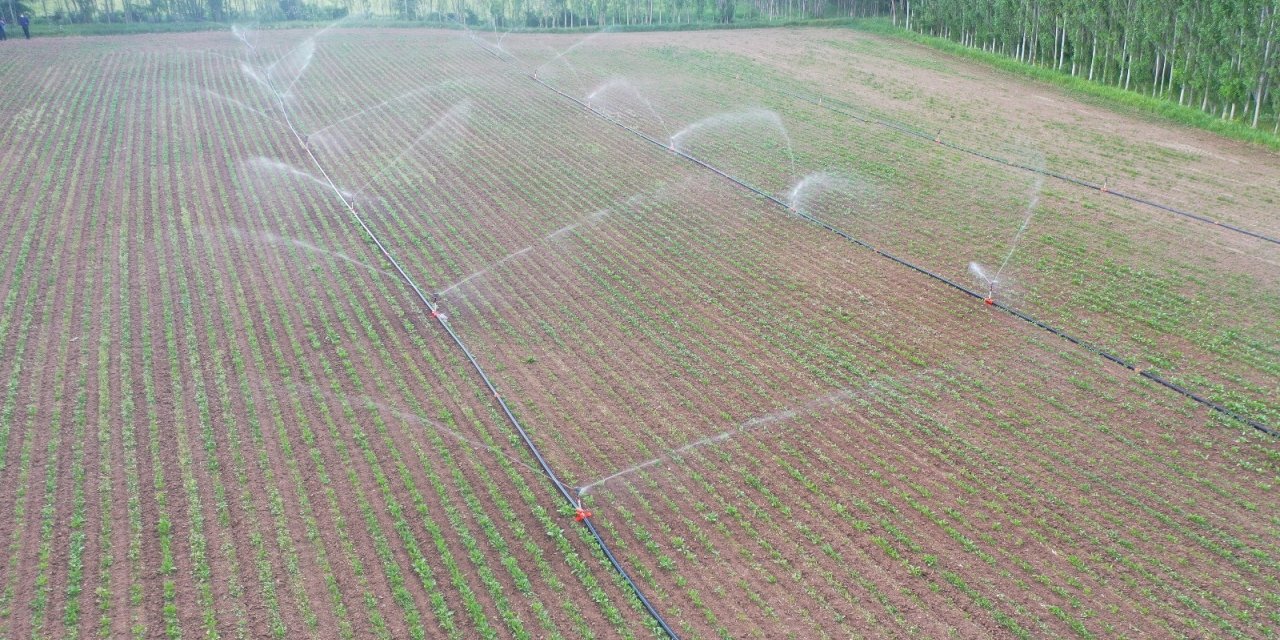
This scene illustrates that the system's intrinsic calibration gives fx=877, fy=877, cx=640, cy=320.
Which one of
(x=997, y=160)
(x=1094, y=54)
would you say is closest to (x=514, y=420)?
(x=997, y=160)

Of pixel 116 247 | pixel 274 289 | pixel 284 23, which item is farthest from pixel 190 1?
pixel 274 289

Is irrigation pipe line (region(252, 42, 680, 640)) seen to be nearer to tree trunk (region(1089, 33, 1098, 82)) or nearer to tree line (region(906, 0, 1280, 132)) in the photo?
tree line (region(906, 0, 1280, 132))

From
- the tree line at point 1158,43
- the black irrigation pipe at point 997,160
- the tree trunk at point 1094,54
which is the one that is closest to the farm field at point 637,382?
the black irrigation pipe at point 997,160

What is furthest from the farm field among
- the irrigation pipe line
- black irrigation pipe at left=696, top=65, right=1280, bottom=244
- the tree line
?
the tree line

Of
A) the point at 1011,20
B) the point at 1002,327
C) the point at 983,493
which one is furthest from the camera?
the point at 1011,20

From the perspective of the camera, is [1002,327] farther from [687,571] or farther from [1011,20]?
[1011,20]

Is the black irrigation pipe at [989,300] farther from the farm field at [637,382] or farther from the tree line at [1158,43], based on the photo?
the tree line at [1158,43]

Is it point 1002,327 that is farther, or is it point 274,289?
point 274,289
